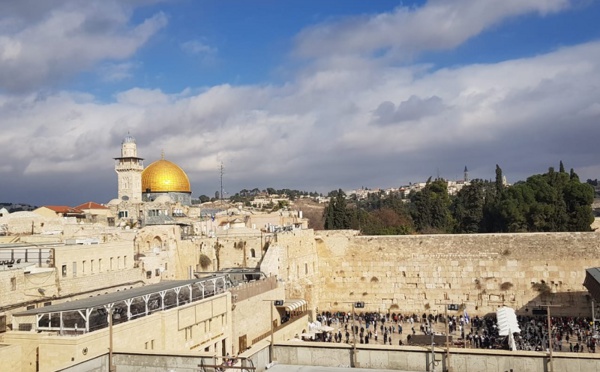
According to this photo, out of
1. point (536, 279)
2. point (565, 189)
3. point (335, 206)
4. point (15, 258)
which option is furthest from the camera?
point (335, 206)

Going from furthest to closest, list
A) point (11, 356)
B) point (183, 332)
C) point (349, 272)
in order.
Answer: point (349, 272)
point (183, 332)
point (11, 356)

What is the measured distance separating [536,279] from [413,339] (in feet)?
38.0

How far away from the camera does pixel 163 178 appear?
51594 mm

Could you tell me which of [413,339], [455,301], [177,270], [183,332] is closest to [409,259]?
[455,301]

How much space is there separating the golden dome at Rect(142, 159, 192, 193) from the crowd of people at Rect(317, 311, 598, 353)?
2258cm

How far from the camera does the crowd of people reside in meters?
25.8

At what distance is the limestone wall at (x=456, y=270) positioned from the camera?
31516mm

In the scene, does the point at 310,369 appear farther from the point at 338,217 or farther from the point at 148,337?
the point at 338,217

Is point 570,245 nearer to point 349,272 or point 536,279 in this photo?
point 536,279

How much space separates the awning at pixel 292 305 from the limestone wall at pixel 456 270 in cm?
539

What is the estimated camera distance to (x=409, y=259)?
112 ft

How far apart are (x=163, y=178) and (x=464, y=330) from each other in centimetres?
3073

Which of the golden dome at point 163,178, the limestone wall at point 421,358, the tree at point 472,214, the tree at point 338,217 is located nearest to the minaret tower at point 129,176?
the golden dome at point 163,178

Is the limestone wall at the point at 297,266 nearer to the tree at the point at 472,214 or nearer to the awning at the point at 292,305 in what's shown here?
the awning at the point at 292,305
